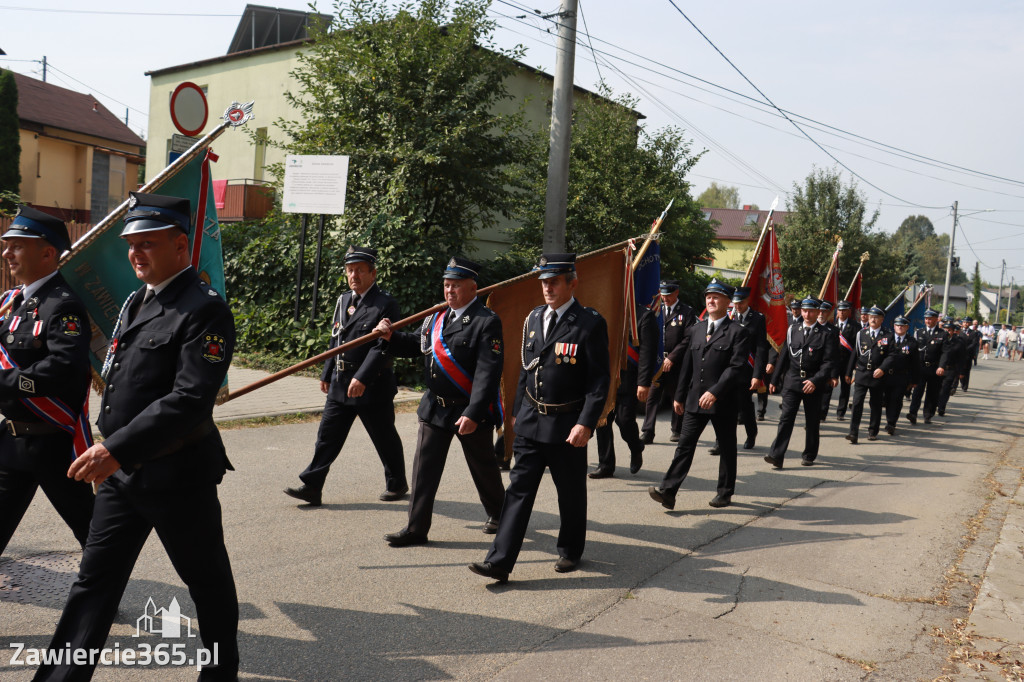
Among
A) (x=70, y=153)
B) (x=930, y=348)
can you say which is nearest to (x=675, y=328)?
(x=930, y=348)

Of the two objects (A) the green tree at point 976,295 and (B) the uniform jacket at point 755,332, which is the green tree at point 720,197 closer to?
(A) the green tree at point 976,295

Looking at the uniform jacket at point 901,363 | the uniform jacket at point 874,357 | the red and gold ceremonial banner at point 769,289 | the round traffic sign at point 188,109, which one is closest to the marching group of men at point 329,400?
the red and gold ceremonial banner at point 769,289

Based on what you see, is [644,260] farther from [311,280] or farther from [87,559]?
[311,280]

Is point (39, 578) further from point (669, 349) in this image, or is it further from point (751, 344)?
point (669, 349)

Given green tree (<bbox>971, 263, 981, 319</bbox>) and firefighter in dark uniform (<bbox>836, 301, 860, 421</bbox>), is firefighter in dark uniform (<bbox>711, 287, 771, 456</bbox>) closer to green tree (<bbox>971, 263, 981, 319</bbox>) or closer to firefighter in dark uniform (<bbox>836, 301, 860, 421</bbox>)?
firefighter in dark uniform (<bbox>836, 301, 860, 421</bbox>)

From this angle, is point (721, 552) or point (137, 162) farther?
point (137, 162)

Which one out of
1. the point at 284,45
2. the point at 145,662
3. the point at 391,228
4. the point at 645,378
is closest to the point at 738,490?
the point at 645,378

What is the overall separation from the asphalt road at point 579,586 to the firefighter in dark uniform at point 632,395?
0.31m

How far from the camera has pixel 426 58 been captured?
14016mm

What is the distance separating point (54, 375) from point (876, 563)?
536 centimetres

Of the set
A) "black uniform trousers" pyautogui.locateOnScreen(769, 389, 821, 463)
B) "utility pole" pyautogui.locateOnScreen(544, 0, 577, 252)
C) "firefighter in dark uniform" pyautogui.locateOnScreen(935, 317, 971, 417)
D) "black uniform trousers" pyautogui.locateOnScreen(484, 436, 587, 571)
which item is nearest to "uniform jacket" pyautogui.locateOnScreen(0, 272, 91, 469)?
"black uniform trousers" pyautogui.locateOnScreen(484, 436, 587, 571)

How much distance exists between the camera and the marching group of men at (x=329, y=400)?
303cm

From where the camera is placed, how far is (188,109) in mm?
8586

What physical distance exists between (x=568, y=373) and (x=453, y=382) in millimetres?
828
